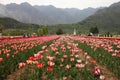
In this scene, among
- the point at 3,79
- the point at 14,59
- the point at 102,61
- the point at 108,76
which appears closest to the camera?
the point at 3,79

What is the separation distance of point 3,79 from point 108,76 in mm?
3895

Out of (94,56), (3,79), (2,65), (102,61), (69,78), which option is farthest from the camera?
(94,56)

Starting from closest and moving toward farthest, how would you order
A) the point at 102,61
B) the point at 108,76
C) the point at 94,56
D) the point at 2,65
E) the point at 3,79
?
the point at 3,79 < the point at 108,76 < the point at 2,65 < the point at 102,61 < the point at 94,56

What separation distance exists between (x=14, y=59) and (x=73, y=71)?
3.72m

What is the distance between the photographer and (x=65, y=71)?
761cm

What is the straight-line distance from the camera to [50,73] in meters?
7.34

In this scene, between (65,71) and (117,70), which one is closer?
(65,71)

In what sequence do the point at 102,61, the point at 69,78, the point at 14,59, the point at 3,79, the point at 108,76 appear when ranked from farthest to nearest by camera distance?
the point at 102,61 → the point at 14,59 → the point at 108,76 → the point at 3,79 → the point at 69,78

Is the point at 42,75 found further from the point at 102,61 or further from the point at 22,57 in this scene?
the point at 102,61

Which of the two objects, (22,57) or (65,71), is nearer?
(65,71)

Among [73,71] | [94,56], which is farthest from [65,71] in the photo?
[94,56]

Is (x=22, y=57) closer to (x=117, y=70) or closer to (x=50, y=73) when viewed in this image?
(x=50, y=73)

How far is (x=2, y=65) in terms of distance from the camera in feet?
28.8

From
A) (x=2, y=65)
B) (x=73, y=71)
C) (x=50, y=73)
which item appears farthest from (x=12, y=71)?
(x=73, y=71)
